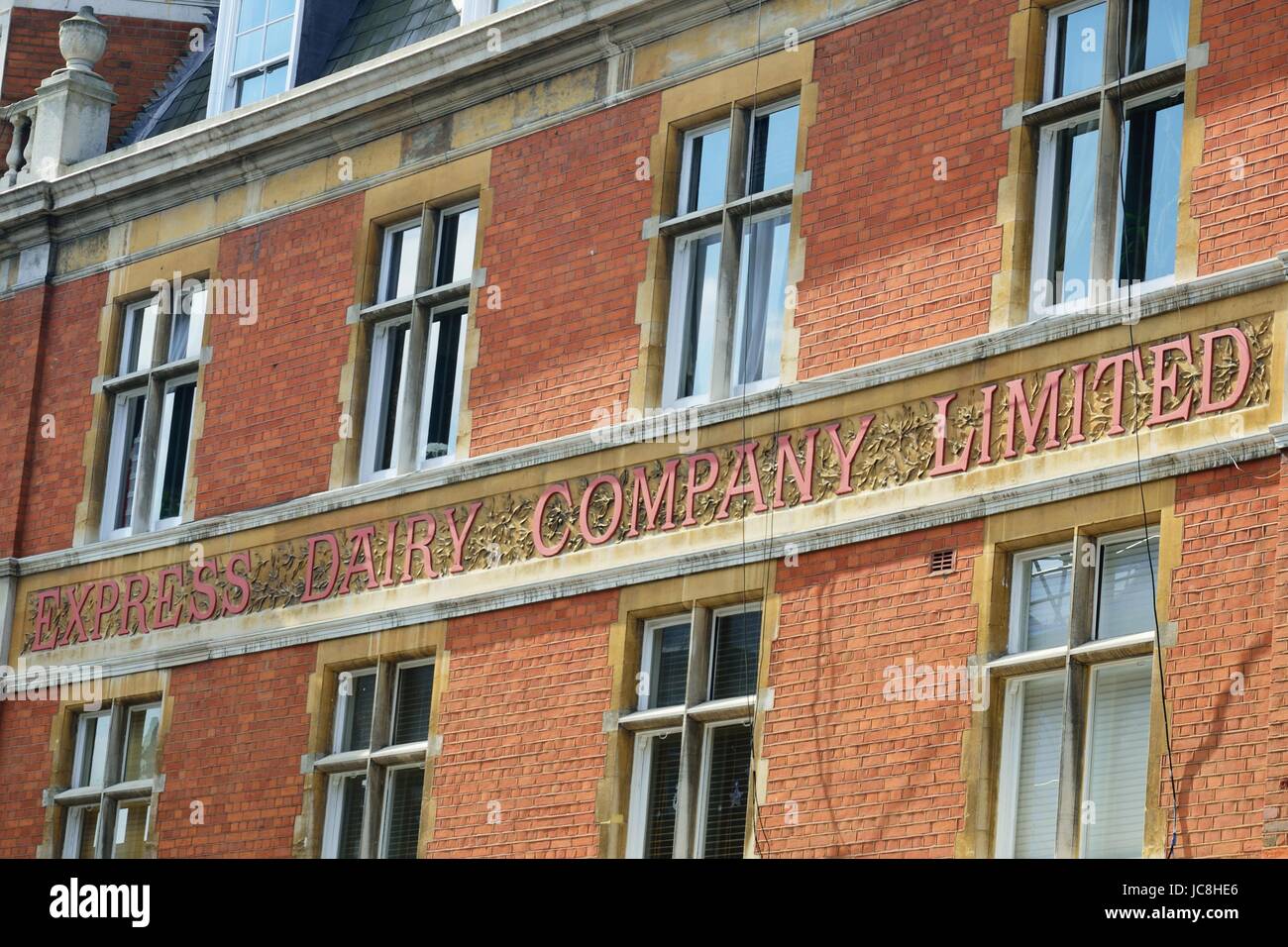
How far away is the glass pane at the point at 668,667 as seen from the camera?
61.6ft

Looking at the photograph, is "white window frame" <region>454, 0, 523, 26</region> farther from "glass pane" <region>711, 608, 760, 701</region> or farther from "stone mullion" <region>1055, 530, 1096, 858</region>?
"stone mullion" <region>1055, 530, 1096, 858</region>

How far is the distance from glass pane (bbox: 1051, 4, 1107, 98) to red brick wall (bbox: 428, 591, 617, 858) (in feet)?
14.7

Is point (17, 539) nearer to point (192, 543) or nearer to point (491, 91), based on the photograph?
point (192, 543)

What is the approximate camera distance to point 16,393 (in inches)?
960

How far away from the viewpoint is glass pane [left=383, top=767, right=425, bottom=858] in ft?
66.2

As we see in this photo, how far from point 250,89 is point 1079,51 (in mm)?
8748

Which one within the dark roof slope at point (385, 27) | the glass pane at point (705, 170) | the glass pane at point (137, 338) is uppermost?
the dark roof slope at point (385, 27)

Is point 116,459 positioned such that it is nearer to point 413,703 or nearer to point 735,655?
point 413,703

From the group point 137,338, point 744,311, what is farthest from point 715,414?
point 137,338

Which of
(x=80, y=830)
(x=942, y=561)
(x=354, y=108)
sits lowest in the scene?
(x=80, y=830)

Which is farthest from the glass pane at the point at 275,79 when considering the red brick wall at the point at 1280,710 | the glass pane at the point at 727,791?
the red brick wall at the point at 1280,710

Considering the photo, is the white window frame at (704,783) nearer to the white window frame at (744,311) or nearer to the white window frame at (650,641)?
the white window frame at (650,641)

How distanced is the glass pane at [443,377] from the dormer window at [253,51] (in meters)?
3.27

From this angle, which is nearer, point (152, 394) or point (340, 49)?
point (152, 394)
